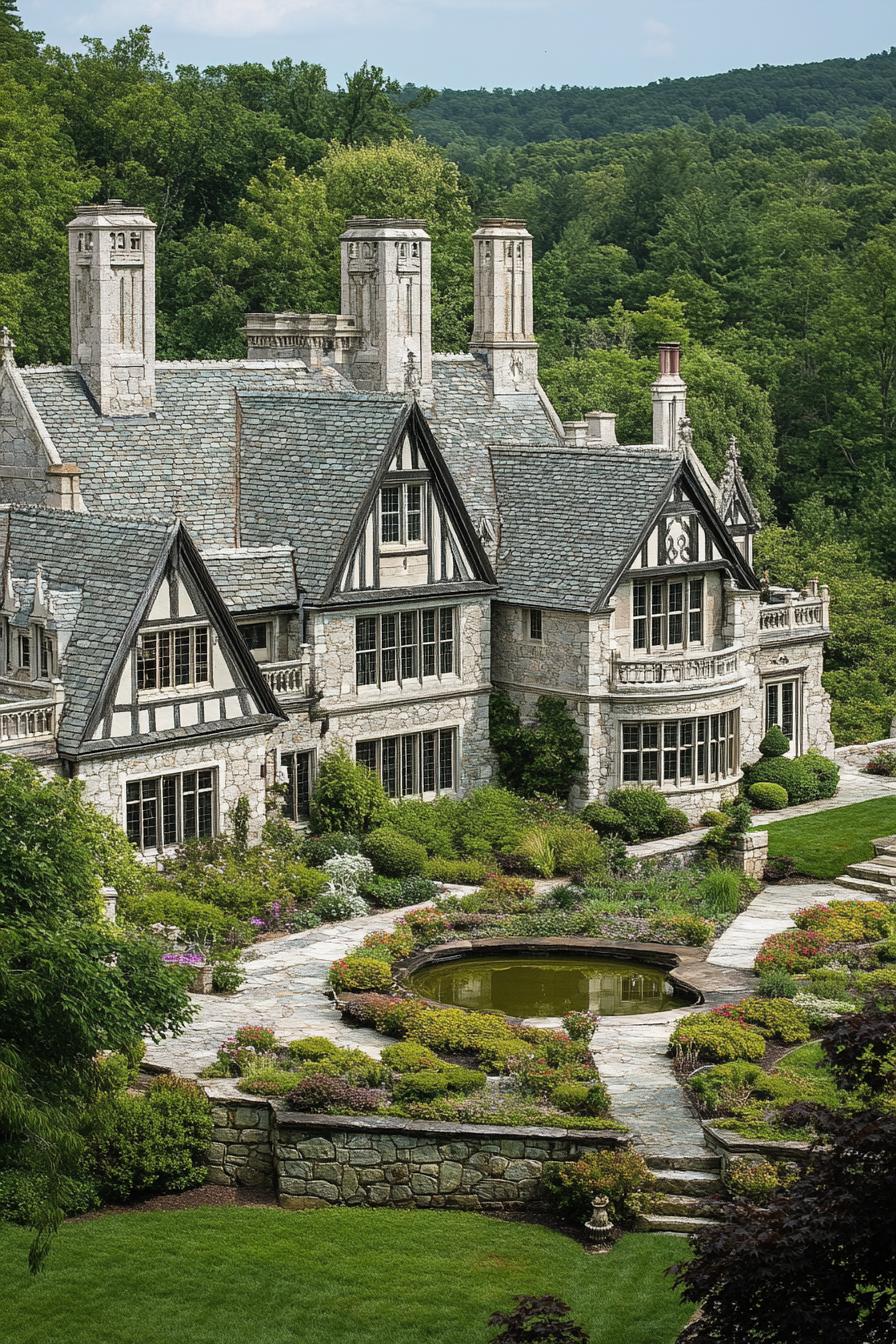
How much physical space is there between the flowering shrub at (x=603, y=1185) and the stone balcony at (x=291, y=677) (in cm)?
1617

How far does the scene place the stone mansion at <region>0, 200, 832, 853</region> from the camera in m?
39.6

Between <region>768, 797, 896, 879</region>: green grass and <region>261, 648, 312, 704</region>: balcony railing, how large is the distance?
31.7ft

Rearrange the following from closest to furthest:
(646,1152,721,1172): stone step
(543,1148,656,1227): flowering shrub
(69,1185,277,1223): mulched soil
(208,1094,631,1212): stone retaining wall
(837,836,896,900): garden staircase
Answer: (543,1148,656,1227): flowering shrub
(69,1185,277,1223): mulched soil
(208,1094,631,1212): stone retaining wall
(646,1152,721,1172): stone step
(837,836,896,900): garden staircase

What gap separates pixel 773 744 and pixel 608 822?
20.1ft

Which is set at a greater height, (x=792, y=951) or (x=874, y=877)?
(x=874, y=877)

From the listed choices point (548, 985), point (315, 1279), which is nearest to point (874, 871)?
point (548, 985)

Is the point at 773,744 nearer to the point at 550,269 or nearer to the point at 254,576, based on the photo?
the point at 254,576

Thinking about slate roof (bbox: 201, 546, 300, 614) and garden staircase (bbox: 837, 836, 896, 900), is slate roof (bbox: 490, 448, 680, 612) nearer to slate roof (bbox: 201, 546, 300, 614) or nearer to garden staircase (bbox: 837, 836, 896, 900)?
slate roof (bbox: 201, 546, 300, 614)

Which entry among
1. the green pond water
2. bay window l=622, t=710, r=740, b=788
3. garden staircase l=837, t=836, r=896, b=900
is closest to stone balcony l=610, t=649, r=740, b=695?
bay window l=622, t=710, r=740, b=788

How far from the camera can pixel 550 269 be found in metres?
93.8

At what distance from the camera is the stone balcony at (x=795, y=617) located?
1998 inches

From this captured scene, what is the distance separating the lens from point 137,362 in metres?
45.4

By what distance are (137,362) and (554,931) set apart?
14.8 m

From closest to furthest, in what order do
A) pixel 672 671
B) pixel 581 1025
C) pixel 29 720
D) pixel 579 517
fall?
pixel 581 1025
pixel 29 720
pixel 672 671
pixel 579 517
